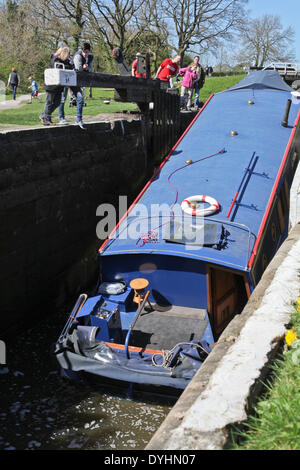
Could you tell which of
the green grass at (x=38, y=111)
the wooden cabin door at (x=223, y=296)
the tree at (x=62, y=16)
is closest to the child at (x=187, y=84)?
the green grass at (x=38, y=111)

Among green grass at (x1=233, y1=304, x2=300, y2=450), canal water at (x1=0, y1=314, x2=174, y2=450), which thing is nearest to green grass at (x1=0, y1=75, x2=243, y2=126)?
canal water at (x1=0, y1=314, x2=174, y2=450)

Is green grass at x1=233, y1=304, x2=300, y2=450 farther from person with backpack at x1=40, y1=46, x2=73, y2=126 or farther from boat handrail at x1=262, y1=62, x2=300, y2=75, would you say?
boat handrail at x1=262, y1=62, x2=300, y2=75

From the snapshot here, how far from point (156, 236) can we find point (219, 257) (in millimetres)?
1230

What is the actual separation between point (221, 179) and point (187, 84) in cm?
777

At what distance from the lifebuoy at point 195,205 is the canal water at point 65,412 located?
126 inches

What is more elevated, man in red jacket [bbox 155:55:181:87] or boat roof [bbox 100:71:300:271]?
man in red jacket [bbox 155:55:181:87]

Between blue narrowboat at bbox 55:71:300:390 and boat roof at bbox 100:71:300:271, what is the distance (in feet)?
0.08

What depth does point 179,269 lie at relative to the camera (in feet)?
25.2

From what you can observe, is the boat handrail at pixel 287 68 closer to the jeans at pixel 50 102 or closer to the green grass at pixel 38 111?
the green grass at pixel 38 111

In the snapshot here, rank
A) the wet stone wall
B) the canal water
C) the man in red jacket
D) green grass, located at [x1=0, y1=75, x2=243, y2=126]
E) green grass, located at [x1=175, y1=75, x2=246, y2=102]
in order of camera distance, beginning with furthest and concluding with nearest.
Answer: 1. green grass, located at [x1=175, y1=75, x2=246, y2=102]
2. the man in red jacket
3. green grass, located at [x1=0, y1=75, x2=243, y2=126]
4. the wet stone wall
5. the canal water

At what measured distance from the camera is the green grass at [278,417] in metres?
2.83

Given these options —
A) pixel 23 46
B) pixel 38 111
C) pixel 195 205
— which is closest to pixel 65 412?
pixel 195 205

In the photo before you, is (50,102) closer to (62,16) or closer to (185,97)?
(185,97)

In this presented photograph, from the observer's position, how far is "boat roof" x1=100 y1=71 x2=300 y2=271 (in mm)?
7637
